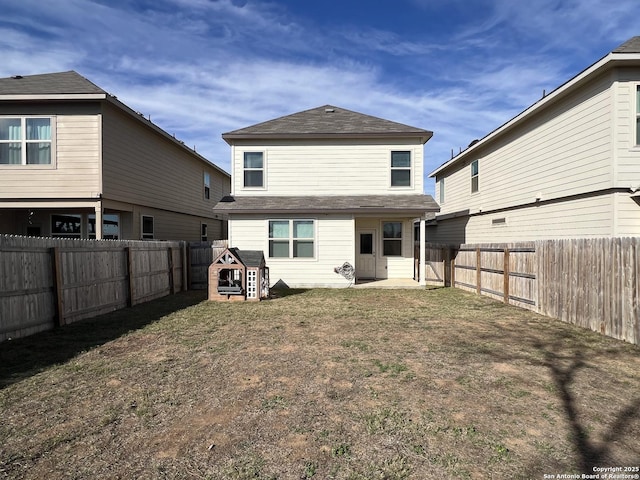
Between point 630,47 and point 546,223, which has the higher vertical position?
point 630,47

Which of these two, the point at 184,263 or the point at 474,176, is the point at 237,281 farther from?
the point at 474,176

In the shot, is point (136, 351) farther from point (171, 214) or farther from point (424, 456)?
point (171, 214)

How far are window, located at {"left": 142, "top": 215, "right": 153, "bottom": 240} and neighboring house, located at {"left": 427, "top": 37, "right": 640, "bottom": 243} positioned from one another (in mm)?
14543

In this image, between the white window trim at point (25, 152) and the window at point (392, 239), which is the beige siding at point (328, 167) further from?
the white window trim at point (25, 152)

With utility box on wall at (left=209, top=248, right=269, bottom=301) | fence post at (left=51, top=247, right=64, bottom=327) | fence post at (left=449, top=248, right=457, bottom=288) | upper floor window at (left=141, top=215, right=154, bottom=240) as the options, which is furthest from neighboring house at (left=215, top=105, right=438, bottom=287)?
fence post at (left=51, top=247, right=64, bottom=327)

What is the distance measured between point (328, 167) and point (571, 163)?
8.05m

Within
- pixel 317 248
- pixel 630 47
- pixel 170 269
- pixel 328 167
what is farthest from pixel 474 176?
pixel 170 269

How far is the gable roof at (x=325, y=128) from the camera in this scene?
45.2 ft

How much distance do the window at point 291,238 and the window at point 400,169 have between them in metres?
3.82

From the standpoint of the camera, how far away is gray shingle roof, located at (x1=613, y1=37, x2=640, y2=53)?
8.48 meters

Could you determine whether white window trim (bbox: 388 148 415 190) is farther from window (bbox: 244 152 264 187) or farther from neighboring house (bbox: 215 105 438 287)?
window (bbox: 244 152 264 187)

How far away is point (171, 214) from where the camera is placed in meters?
17.1

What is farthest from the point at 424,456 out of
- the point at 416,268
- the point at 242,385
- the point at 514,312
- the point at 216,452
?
the point at 416,268

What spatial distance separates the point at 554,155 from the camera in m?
11.0
